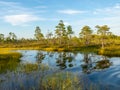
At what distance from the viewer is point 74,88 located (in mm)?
18266

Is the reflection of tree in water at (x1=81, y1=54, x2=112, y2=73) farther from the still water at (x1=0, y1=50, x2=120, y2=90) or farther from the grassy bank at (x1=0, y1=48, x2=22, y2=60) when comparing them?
the grassy bank at (x1=0, y1=48, x2=22, y2=60)

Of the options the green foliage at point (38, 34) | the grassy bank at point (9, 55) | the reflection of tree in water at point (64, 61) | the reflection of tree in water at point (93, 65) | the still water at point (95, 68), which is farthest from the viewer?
the green foliage at point (38, 34)

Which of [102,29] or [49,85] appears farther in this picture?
[102,29]

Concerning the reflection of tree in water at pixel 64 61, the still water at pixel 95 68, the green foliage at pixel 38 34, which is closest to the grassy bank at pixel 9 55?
the still water at pixel 95 68

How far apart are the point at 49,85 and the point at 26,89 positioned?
89.3 inches

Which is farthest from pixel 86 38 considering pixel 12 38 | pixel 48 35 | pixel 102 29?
pixel 12 38

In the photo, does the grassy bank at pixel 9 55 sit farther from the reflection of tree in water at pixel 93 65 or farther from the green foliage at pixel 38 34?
the green foliage at pixel 38 34

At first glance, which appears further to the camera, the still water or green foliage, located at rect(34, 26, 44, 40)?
green foliage, located at rect(34, 26, 44, 40)

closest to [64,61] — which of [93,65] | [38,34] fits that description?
Answer: [93,65]

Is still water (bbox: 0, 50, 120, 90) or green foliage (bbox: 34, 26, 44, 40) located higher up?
green foliage (bbox: 34, 26, 44, 40)

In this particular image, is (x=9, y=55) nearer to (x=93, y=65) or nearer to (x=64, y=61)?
(x=64, y=61)

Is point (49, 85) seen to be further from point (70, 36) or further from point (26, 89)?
point (70, 36)

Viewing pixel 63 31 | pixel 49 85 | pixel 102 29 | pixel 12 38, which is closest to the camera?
pixel 49 85

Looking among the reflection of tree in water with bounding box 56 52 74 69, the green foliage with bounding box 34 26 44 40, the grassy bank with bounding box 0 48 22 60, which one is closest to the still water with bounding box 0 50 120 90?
the reflection of tree in water with bounding box 56 52 74 69
